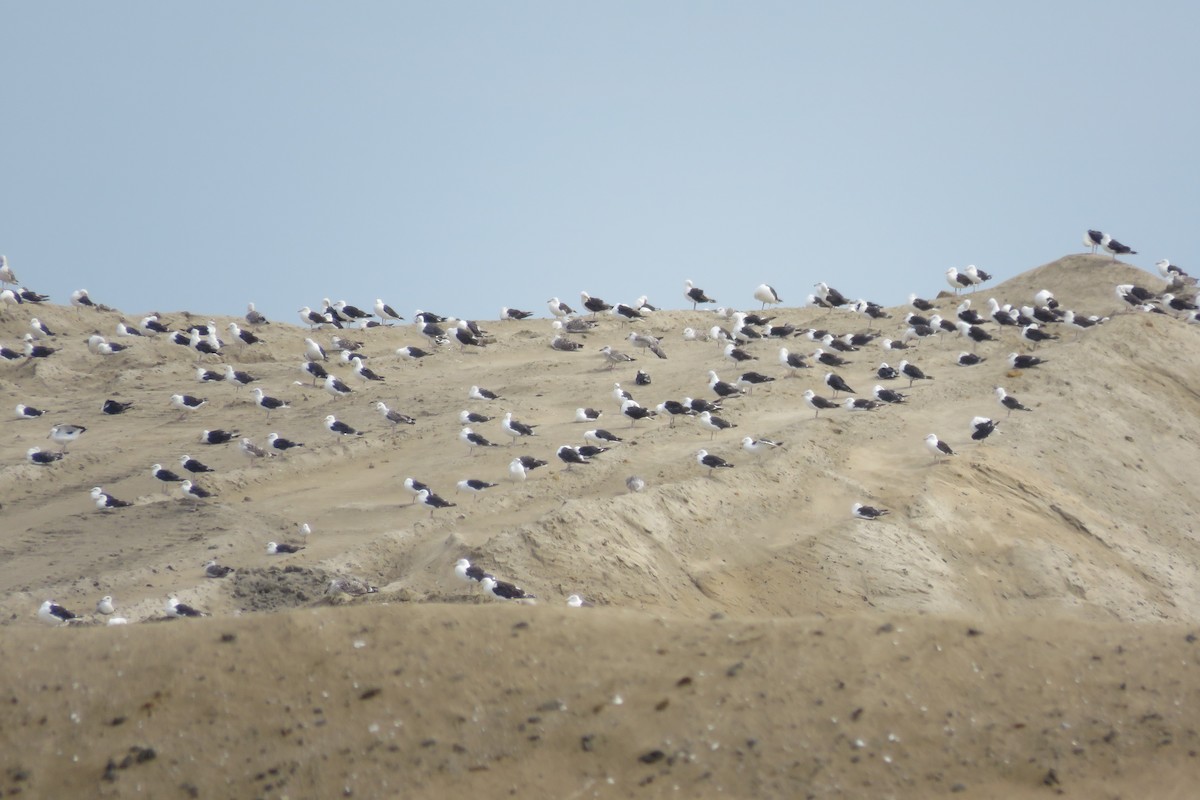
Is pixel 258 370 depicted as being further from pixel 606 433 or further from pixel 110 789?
pixel 110 789

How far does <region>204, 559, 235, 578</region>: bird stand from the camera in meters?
19.2

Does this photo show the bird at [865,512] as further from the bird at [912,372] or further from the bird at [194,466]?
the bird at [194,466]

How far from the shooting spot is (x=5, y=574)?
65.7 feet

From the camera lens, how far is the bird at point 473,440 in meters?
24.5

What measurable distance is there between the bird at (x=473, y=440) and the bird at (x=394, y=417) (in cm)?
235

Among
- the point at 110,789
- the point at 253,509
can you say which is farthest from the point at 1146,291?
the point at 110,789

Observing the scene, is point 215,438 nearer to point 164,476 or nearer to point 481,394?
point 164,476

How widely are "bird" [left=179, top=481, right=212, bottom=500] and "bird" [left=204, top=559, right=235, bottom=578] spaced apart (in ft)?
12.2

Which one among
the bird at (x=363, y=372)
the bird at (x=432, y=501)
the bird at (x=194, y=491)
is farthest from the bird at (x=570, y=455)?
the bird at (x=363, y=372)

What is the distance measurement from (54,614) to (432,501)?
578 centimetres

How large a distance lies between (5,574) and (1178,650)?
1569 centimetres

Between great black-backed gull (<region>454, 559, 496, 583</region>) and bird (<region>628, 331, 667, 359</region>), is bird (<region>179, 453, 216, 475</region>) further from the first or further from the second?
bird (<region>628, 331, 667, 359</region>)

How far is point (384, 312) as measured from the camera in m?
39.1

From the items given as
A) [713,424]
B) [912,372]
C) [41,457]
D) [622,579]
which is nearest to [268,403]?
[41,457]
